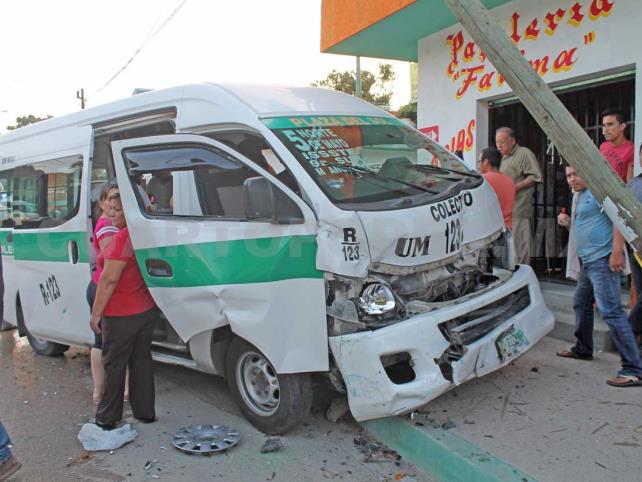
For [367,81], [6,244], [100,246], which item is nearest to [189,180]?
[100,246]

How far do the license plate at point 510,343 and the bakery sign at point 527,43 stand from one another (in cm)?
276

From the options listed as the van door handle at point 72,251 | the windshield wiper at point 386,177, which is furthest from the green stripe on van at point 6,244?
the windshield wiper at point 386,177

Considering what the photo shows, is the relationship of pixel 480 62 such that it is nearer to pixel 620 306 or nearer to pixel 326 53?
pixel 326 53

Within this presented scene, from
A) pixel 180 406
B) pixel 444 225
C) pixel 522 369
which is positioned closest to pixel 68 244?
pixel 180 406

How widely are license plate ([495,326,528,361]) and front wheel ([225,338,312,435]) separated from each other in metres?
1.29

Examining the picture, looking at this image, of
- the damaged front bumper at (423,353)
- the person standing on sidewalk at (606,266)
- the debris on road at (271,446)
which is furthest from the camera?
the person standing on sidewalk at (606,266)

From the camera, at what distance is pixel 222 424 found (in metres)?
4.36

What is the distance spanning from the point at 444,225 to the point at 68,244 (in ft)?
11.3

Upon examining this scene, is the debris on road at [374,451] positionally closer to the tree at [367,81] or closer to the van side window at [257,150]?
the van side window at [257,150]

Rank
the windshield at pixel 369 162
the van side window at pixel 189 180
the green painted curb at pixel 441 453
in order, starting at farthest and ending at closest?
1. the van side window at pixel 189 180
2. the windshield at pixel 369 162
3. the green painted curb at pixel 441 453

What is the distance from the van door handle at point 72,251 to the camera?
5391 mm

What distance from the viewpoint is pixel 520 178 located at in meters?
6.64

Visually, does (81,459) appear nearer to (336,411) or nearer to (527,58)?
(336,411)

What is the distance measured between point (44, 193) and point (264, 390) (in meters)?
3.34
